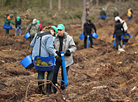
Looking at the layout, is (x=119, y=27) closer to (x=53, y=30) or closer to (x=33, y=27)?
(x=33, y=27)

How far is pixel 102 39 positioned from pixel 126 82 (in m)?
8.74

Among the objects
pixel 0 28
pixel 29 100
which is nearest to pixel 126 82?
pixel 29 100

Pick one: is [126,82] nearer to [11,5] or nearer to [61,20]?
[61,20]

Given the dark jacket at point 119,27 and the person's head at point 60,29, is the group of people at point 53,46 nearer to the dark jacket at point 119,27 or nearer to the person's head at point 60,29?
the person's head at point 60,29

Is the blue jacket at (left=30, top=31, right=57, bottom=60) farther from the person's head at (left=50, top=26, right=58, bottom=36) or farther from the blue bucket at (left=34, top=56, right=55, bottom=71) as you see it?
the person's head at (left=50, top=26, right=58, bottom=36)

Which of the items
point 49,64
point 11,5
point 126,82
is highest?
point 11,5

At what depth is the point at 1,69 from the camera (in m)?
6.93

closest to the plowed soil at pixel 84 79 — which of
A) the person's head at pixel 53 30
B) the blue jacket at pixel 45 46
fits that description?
the blue jacket at pixel 45 46

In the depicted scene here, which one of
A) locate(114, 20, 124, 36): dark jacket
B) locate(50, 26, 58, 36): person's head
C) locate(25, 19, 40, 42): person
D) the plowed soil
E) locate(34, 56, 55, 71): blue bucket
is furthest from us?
locate(114, 20, 124, 36): dark jacket

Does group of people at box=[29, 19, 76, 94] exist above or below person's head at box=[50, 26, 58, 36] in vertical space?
below

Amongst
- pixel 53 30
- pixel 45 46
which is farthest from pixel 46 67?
pixel 53 30

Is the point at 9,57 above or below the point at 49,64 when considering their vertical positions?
below

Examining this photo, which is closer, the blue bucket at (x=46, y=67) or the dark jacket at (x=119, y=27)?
the blue bucket at (x=46, y=67)

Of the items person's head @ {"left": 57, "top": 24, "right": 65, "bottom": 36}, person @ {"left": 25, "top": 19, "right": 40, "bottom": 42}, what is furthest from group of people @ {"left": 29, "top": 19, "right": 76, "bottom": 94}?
person @ {"left": 25, "top": 19, "right": 40, "bottom": 42}
